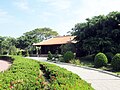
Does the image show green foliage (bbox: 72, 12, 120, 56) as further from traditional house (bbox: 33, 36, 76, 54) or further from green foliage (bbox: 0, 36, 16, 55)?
green foliage (bbox: 0, 36, 16, 55)

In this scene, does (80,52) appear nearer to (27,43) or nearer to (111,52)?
(111,52)

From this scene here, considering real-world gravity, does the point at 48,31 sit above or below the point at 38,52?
above

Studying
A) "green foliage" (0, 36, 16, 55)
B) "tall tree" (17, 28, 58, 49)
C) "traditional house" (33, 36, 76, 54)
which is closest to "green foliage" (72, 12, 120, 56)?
"traditional house" (33, 36, 76, 54)

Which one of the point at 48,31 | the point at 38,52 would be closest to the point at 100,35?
the point at 38,52

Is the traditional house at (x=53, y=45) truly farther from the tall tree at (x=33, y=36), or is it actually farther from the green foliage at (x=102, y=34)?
the tall tree at (x=33, y=36)

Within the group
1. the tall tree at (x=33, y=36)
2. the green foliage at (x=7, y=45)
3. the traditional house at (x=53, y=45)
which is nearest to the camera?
the traditional house at (x=53, y=45)

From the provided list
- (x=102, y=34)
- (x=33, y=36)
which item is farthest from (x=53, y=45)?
(x=33, y=36)

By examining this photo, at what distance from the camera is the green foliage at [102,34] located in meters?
30.2

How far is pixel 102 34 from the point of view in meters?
31.4

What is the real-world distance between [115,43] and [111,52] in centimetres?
169

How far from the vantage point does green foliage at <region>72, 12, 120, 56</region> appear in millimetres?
30203

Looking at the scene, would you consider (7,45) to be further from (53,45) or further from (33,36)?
(53,45)

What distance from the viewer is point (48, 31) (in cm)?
A: 8556

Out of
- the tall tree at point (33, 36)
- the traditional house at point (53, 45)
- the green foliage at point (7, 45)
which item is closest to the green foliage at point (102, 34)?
the traditional house at point (53, 45)
